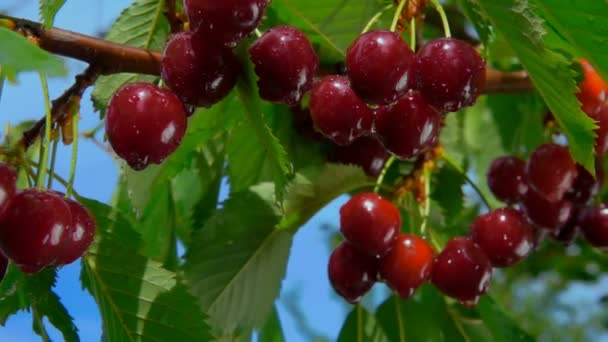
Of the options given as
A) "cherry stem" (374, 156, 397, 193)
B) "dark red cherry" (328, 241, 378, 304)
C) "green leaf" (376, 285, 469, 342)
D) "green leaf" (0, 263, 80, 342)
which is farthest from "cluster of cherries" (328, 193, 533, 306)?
"green leaf" (0, 263, 80, 342)

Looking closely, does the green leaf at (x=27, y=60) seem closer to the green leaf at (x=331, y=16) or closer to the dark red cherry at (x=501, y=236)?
the green leaf at (x=331, y=16)

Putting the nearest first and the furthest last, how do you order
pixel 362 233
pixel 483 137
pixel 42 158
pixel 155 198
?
pixel 42 158 < pixel 362 233 < pixel 155 198 < pixel 483 137

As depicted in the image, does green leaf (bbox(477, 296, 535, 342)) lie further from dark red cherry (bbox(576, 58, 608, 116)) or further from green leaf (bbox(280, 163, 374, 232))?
dark red cherry (bbox(576, 58, 608, 116))

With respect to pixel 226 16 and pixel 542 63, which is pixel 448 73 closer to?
pixel 542 63

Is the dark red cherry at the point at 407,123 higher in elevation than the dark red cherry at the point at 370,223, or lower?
higher

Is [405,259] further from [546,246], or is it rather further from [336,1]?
[546,246]

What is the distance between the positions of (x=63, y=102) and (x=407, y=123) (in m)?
0.32

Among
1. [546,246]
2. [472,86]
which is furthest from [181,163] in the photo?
[546,246]

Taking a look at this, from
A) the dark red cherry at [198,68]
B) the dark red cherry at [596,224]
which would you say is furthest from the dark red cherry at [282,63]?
the dark red cherry at [596,224]

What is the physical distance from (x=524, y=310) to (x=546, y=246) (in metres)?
1.03

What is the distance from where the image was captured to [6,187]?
707 millimetres

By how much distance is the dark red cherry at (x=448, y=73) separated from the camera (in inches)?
30.4

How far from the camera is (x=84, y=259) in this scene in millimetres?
888

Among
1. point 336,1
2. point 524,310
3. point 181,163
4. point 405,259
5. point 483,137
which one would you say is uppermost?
point 336,1
